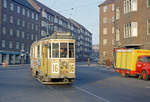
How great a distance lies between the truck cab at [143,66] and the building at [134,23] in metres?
9.54

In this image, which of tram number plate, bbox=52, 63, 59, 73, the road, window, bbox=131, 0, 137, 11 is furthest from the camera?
window, bbox=131, 0, 137, 11

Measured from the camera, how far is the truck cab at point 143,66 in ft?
64.9

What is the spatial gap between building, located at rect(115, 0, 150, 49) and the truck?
7735 mm

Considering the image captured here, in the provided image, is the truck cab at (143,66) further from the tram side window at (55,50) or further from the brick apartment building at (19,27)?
the brick apartment building at (19,27)

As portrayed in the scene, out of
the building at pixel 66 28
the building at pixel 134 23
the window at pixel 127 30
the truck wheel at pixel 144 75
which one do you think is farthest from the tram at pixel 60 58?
the building at pixel 66 28

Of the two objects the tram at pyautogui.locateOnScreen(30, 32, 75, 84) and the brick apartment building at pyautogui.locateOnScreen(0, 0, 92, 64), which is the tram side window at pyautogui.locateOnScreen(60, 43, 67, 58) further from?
the brick apartment building at pyautogui.locateOnScreen(0, 0, 92, 64)

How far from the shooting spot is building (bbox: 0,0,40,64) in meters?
53.3

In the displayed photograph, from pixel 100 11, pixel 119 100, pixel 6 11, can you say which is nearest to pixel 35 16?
pixel 6 11

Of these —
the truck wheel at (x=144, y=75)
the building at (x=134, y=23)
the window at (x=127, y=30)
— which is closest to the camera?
the truck wheel at (x=144, y=75)

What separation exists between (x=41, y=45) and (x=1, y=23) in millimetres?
39251

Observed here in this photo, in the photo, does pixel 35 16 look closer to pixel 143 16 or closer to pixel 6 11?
pixel 6 11

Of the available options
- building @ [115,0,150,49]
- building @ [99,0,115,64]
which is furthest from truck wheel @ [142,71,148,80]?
building @ [99,0,115,64]

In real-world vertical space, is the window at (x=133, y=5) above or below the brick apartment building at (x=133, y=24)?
above

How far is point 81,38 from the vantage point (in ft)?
389
